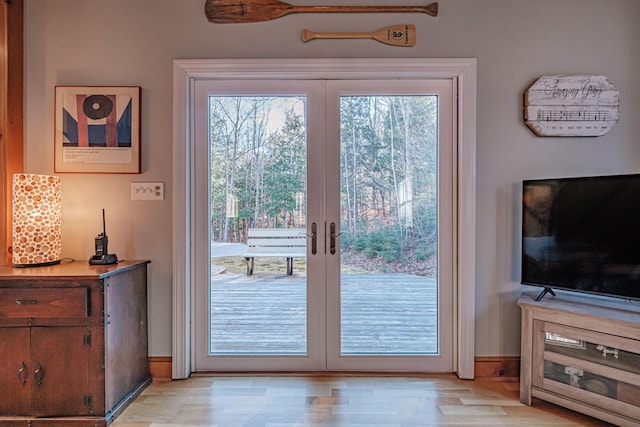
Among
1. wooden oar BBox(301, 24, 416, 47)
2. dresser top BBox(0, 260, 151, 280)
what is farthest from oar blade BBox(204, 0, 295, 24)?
dresser top BBox(0, 260, 151, 280)

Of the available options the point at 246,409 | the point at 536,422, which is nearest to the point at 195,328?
the point at 246,409

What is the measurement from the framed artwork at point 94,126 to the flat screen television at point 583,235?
2551 mm

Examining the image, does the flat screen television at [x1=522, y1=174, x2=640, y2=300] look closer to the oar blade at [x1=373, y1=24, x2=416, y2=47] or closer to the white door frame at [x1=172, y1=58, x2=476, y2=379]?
the white door frame at [x1=172, y1=58, x2=476, y2=379]

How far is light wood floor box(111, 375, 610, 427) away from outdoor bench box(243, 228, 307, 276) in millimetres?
770

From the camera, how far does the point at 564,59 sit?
2.41 metres

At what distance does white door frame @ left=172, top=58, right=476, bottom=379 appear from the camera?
7.86 ft

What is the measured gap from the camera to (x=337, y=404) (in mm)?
2107

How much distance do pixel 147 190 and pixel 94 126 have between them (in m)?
0.53

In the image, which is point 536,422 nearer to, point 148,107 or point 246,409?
point 246,409

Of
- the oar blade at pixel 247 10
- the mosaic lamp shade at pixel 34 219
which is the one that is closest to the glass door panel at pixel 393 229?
the oar blade at pixel 247 10

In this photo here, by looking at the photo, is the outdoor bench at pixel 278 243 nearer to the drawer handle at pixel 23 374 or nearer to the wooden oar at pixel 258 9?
the drawer handle at pixel 23 374

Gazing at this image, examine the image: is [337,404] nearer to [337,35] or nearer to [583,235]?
[583,235]

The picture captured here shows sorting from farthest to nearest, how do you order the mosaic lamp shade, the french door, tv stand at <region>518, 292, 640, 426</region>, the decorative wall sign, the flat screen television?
the french door
the decorative wall sign
the mosaic lamp shade
the flat screen television
tv stand at <region>518, 292, 640, 426</region>

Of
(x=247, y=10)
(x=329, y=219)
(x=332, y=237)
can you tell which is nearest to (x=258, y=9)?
(x=247, y=10)
